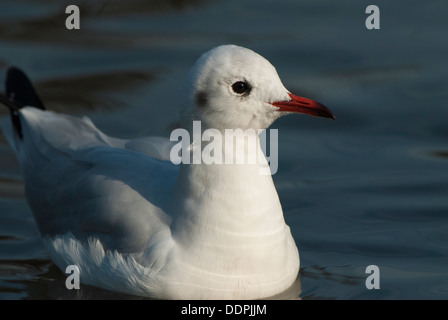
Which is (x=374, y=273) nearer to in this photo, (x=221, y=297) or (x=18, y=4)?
(x=221, y=297)

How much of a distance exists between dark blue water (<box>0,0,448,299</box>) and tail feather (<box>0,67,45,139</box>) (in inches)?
22.2

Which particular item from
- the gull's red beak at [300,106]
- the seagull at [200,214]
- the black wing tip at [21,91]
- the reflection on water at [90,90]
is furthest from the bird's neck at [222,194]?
the reflection on water at [90,90]

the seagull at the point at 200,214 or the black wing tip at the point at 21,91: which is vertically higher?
the black wing tip at the point at 21,91

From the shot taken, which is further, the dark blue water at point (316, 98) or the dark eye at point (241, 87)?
the dark blue water at point (316, 98)

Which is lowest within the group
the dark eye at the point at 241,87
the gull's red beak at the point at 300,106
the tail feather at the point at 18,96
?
the gull's red beak at the point at 300,106

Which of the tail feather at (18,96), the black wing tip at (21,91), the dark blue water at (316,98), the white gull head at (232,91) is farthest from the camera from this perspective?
the black wing tip at (21,91)

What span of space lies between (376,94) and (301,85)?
70 cm

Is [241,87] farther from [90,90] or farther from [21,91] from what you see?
[90,90]

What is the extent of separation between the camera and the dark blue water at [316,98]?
6.23 metres

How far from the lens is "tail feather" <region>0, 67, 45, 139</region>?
7070 mm

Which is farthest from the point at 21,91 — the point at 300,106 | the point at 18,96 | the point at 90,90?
the point at 300,106

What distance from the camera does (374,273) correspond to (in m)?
6.01

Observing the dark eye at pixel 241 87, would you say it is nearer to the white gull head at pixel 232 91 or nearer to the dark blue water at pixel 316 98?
the white gull head at pixel 232 91

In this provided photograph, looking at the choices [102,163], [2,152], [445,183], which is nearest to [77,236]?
[102,163]
